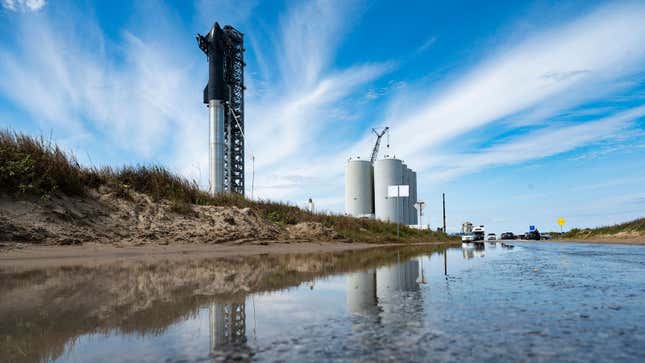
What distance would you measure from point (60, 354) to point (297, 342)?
145 cm

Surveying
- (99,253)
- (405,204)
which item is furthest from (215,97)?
(99,253)

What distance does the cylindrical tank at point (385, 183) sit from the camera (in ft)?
158

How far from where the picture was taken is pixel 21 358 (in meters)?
2.45

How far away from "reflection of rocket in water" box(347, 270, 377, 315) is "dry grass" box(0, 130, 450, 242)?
28.3ft

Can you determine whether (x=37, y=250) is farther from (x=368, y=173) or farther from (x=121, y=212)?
(x=368, y=173)

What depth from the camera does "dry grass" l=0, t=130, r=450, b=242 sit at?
33.7ft

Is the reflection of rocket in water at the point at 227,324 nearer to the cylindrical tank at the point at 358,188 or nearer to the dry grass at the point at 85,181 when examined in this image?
the dry grass at the point at 85,181

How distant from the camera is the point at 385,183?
48.8 m

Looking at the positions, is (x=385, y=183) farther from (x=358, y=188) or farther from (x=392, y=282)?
(x=392, y=282)

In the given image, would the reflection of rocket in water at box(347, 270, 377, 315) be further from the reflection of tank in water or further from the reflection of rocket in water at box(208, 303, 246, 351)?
the reflection of rocket in water at box(208, 303, 246, 351)

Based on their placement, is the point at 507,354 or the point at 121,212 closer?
the point at 507,354

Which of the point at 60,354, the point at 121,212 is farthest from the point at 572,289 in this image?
the point at 121,212

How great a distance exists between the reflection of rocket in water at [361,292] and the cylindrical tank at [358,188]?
4309cm

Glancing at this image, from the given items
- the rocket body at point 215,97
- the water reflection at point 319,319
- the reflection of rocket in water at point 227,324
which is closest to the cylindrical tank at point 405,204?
the rocket body at point 215,97
